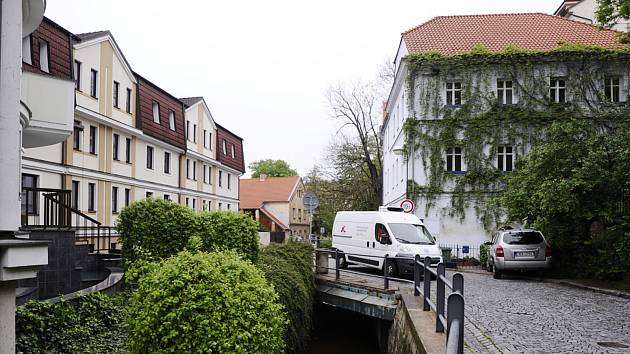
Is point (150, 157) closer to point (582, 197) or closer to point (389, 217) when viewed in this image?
point (389, 217)

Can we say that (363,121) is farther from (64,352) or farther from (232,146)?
(64,352)

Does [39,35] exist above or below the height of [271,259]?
above

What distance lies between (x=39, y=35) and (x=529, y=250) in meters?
19.3

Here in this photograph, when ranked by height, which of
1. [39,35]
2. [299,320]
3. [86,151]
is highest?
[39,35]

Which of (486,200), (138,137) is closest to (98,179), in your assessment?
(138,137)

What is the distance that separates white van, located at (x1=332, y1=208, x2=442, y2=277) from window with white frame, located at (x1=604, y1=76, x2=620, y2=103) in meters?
15.7

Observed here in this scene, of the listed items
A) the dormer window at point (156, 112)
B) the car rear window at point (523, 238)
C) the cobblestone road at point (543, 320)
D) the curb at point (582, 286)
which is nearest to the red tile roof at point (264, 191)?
the dormer window at point (156, 112)

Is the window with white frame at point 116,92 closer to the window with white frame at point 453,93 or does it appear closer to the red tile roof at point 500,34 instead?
the red tile roof at point 500,34

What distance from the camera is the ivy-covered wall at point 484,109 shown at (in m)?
28.1

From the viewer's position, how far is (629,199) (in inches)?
677

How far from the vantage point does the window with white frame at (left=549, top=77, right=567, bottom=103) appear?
2838 centimetres

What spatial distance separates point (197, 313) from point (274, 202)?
64.2 meters

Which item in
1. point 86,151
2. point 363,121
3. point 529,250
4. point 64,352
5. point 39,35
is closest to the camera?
point 64,352

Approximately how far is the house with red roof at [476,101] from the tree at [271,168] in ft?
234
